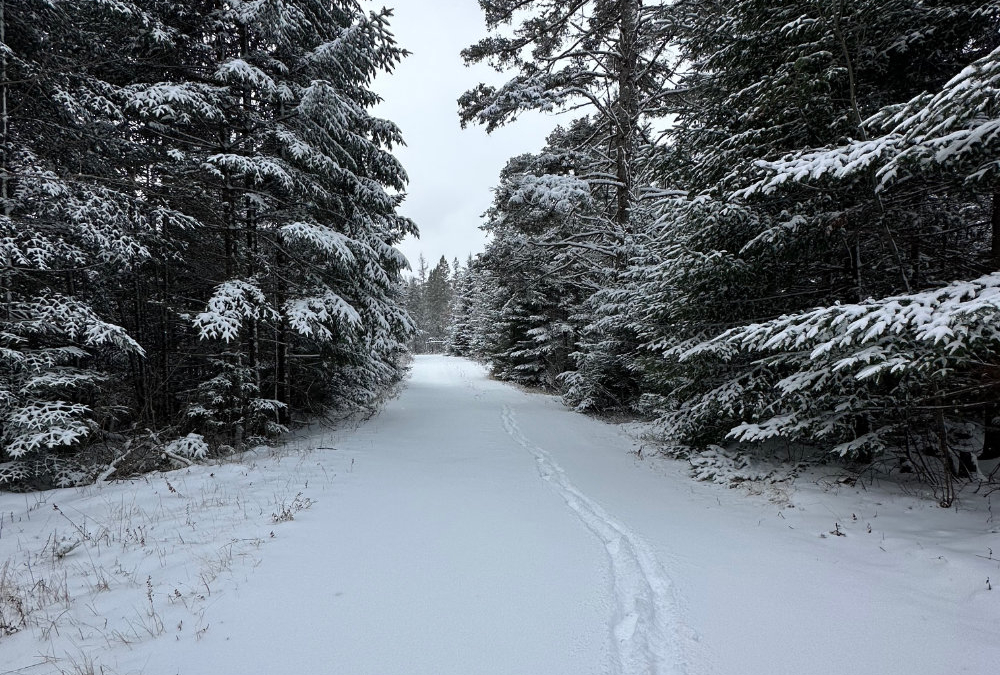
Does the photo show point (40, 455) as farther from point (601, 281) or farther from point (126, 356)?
point (601, 281)

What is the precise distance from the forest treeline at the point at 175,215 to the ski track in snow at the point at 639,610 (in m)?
6.47

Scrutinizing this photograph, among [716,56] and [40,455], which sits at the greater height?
[716,56]

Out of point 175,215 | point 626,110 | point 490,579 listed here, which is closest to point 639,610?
point 490,579

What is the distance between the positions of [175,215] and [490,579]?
27.7 feet

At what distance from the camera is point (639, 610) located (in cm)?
308

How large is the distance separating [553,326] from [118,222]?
51.0ft

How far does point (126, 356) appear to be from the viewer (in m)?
9.77

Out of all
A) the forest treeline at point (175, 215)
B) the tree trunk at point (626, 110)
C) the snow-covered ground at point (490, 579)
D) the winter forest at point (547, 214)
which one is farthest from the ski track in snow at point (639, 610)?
the tree trunk at point (626, 110)

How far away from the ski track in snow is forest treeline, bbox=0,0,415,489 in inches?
255

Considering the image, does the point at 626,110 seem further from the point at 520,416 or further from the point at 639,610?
the point at 639,610

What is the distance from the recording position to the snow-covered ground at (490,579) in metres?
2.59

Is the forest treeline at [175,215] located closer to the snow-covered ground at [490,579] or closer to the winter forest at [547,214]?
the winter forest at [547,214]

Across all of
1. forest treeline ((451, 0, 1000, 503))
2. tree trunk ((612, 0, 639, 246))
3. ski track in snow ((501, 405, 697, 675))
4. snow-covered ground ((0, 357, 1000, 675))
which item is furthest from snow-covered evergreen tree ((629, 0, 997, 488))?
tree trunk ((612, 0, 639, 246))

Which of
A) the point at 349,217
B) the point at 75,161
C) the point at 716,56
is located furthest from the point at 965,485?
the point at 75,161
